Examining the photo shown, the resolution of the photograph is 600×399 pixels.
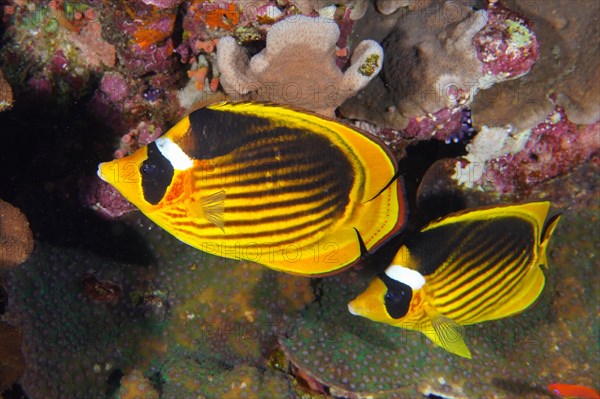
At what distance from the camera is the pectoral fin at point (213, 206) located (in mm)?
1769

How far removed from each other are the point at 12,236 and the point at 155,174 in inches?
35.2

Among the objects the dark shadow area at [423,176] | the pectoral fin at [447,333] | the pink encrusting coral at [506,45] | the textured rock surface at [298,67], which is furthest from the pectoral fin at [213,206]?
the dark shadow area at [423,176]

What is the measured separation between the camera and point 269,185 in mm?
1825

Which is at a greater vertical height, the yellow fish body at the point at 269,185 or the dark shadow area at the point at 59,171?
the yellow fish body at the point at 269,185

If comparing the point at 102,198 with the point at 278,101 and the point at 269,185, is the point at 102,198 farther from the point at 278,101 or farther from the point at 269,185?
the point at 269,185

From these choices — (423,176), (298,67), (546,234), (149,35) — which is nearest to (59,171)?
(149,35)

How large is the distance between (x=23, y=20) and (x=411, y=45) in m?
2.60

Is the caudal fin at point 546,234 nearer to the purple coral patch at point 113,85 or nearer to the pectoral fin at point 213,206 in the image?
the pectoral fin at point 213,206

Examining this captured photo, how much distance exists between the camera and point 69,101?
3.14m

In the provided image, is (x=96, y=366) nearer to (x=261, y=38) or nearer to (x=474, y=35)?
(x=261, y=38)

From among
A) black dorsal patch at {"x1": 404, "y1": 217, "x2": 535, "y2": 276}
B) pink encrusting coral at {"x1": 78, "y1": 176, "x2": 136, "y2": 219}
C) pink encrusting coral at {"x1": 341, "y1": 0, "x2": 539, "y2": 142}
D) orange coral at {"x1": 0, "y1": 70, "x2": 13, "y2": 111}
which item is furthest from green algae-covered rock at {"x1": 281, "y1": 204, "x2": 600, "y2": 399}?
orange coral at {"x1": 0, "y1": 70, "x2": 13, "y2": 111}

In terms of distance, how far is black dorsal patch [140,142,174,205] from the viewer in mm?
1748

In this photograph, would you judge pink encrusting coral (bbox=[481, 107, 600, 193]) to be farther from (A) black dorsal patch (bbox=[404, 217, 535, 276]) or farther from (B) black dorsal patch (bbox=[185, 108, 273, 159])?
(B) black dorsal patch (bbox=[185, 108, 273, 159])

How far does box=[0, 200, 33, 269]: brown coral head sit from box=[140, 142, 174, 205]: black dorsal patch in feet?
2.58
